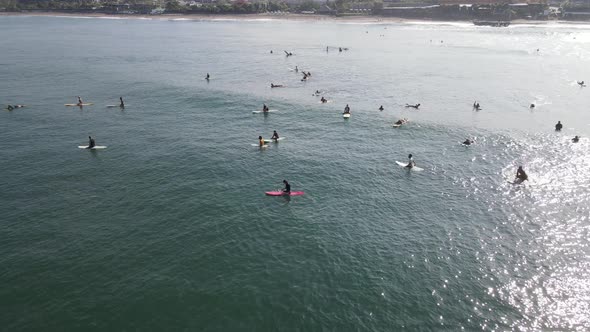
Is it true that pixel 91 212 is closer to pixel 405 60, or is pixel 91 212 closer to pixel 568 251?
pixel 568 251

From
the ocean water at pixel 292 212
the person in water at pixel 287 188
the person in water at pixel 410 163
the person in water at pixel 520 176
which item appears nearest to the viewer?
the ocean water at pixel 292 212

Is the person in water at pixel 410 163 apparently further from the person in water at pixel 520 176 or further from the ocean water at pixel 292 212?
the person in water at pixel 520 176

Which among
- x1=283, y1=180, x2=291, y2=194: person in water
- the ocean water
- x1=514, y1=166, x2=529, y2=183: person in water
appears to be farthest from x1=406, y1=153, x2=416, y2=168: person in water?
x1=283, y1=180, x2=291, y2=194: person in water

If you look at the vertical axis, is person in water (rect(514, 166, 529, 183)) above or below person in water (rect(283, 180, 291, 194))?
above

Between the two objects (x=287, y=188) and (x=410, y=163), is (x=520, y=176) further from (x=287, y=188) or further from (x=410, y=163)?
(x=287, y=188)

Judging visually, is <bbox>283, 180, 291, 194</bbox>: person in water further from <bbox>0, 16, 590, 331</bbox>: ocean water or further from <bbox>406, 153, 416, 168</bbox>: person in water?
<bbox>406, 153, 416, 168</bbox>: person in water

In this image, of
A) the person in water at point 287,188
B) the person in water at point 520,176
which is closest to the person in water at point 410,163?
the person in water at point 520,176

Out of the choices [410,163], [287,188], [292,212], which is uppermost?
[410,163]

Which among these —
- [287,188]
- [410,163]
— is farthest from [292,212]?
[410,163]
